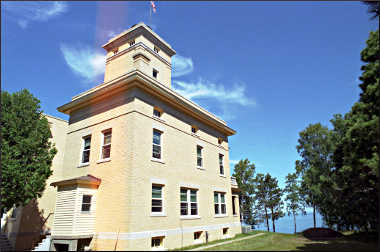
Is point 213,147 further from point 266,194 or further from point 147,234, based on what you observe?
point 266,194

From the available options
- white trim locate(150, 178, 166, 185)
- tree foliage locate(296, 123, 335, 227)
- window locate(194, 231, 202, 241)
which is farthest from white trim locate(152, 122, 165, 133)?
tree foliage locate(296, 123, 335, 227)

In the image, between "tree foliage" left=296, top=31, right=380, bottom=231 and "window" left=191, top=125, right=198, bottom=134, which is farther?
"window" left=191, top=125, right=198, bottom=134

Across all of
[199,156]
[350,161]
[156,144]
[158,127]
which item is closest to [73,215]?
[156,144]

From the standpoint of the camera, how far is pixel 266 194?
5150 cm

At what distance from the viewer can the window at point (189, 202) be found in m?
19.0

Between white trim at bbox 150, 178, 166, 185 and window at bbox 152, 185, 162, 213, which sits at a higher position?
white trim at bbox 150, 178, 166, 185

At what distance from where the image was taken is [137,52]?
2189 centimetres

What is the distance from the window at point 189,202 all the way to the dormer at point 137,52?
34.4 feet

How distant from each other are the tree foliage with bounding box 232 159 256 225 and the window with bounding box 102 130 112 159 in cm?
3606

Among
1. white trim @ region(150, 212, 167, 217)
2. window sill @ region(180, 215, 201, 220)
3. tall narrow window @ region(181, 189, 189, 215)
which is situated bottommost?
window sill @ region(180, 215, 201, 220)

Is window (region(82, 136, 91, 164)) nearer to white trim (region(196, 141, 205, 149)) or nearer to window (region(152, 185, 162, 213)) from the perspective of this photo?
window (region(152, 185, 162, 213))

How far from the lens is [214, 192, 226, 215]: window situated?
23.5 m

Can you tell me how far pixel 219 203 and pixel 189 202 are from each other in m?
5.38

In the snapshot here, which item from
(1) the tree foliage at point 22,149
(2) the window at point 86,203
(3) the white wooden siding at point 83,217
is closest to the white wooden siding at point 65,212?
(3) the white wooden siding at point 83,217
